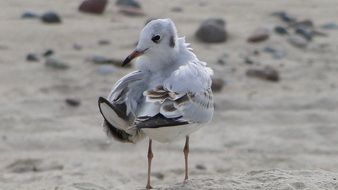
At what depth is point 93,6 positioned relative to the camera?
34.4 feet

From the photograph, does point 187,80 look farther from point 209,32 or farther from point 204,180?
point 209,32

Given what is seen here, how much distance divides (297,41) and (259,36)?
41 cm

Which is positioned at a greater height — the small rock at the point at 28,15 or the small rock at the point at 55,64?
the small rock at the point at 28,15

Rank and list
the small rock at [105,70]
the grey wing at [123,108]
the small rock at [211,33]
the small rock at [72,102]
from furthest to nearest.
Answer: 1. the small rock at [211,33]
2. the small rock at [105,70]
3. the small rock at [72,102]
4. the grey wing at [123,108]

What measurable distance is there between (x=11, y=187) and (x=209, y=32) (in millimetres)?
4015

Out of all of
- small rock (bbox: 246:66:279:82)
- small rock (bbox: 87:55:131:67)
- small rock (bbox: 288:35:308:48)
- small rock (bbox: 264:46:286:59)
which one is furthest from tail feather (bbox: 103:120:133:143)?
small rock (bbox: 288:35:308:48)

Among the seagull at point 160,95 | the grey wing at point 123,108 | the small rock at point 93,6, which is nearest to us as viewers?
the seagull at point 160,95

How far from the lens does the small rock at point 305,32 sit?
33.2 ft

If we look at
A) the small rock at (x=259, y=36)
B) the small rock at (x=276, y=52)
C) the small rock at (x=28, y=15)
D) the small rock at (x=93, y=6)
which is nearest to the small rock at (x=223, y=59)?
the small rock at (x=276, y=52)

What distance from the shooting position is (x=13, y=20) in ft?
32.4

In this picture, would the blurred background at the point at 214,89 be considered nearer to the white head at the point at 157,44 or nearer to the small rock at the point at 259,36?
the small rock at the point at 259,36

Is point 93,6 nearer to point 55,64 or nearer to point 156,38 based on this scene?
point 55,64

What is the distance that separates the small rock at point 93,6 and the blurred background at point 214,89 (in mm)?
14

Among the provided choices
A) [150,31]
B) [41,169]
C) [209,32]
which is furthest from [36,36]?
[150,31]
